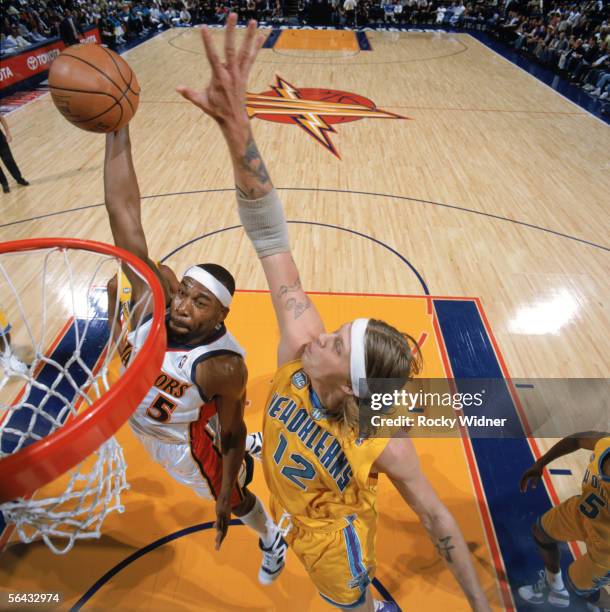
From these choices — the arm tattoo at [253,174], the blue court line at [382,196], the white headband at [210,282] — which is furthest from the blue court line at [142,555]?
the blue court line at [382,196]

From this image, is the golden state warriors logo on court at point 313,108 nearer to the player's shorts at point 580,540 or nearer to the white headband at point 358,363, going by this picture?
the player's shorts at point 580,540

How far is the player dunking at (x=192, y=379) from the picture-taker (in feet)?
7.59

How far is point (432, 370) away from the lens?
414 centimetres

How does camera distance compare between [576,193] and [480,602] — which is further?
[576,193]

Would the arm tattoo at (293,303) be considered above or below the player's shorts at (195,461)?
above

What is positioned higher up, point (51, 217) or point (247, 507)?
point (247, 507)

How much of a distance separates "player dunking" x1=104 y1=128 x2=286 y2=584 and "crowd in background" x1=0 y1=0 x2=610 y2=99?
39.3 feet

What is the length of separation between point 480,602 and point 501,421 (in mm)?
2509

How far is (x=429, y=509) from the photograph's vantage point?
1.65 meters

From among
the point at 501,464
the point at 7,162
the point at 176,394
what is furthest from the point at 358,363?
the point at 7,162

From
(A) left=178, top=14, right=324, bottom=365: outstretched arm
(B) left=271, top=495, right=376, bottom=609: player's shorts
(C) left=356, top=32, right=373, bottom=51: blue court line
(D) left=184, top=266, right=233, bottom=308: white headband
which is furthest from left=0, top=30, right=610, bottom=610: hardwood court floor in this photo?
(C) left=356, top=32, right=373, bottom=51: blue court line

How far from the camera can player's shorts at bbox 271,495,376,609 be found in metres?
1.94

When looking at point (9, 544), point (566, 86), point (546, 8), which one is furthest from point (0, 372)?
point (546, 8)

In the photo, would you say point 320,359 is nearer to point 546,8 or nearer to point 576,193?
point 576,193
